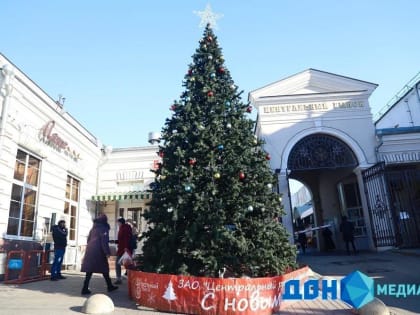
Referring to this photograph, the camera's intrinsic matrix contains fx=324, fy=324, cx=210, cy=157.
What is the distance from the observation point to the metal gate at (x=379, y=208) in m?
12.4

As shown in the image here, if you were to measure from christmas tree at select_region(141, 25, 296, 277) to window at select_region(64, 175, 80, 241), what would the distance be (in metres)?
7.17

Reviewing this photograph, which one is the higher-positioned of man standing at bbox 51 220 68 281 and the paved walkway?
man standing at bbox 51 220 68 281

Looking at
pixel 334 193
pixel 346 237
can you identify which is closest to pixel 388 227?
pixel 346 237

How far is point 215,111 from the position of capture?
24.5ft

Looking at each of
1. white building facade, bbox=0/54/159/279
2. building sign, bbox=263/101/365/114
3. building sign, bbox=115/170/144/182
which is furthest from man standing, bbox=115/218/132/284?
building sign, bbox=263/101/365/114

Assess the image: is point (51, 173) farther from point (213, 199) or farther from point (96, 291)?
point (213, 199)

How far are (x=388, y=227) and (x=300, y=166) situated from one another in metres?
4.04

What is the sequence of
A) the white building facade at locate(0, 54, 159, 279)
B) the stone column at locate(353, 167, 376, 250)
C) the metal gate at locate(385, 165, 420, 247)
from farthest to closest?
the stone column at locate(353, 167, 376, 250) → the metal gate at locate(385, 165, 420, 247) → the white building facade at locate(0, 54, 159, 279)

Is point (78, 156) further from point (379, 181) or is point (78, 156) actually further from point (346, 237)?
point (379, 181)

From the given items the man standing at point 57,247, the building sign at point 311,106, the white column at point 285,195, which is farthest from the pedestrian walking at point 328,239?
the man standing at point 57,247

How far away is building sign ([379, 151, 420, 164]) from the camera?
553 inches

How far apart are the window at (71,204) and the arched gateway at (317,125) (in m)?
8.20

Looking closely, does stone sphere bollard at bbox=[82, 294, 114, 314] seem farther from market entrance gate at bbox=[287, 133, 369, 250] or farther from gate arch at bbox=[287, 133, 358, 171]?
gate arch at bbox=[287, 133, 358, 171]

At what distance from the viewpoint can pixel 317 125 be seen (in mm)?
14102
